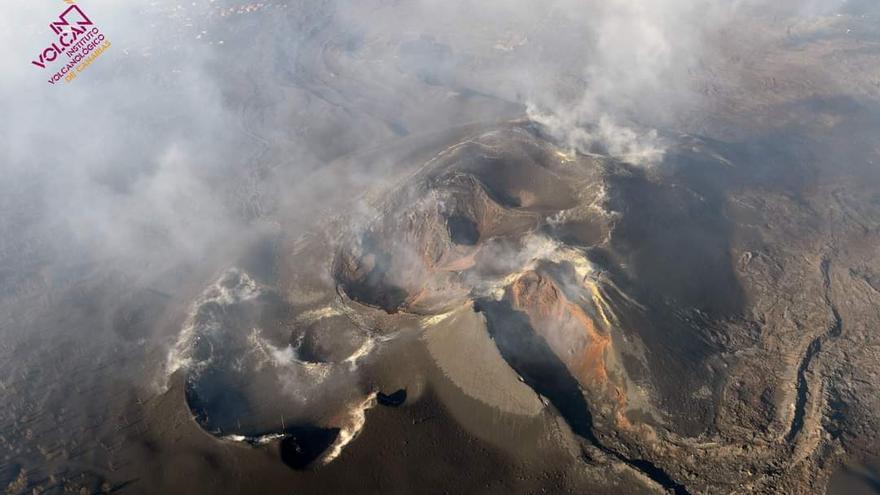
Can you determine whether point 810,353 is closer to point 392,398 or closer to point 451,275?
point 451,275

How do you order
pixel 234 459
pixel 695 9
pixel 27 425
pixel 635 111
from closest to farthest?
1. pixel 234 459
2. pixel 27 425
3. pixel 635 111
4. pixel 695 9

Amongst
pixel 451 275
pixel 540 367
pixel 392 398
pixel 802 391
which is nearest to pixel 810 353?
pixel 802 391

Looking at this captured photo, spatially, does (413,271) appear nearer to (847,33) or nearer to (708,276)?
(708,276)

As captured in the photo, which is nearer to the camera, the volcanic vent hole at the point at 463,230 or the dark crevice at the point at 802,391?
the dark crevice at the point at 802,391

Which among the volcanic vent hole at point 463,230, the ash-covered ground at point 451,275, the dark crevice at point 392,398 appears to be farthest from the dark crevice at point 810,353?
the volcanic vent hole at point 463,230

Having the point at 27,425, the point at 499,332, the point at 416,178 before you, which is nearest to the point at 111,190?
the point at 27,425

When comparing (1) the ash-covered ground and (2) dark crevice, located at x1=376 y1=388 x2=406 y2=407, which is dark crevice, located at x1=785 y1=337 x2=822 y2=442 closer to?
(1) the ash-covered ground

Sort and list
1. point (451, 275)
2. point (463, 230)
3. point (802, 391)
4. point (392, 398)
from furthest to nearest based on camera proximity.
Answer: point (463, 230), point (451, 275), point (392, 398), point (802, 391)

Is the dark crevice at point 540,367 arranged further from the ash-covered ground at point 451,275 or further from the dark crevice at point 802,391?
the dark crevice at point 802,391
